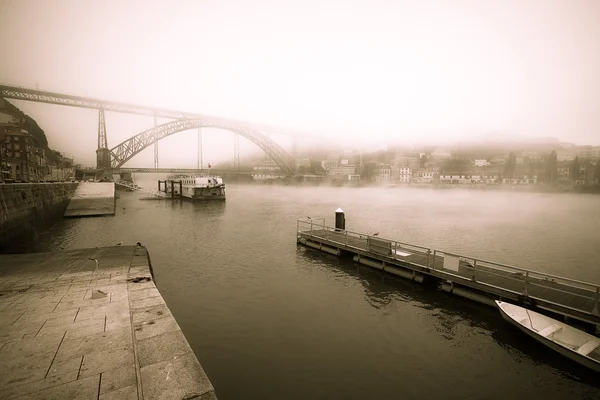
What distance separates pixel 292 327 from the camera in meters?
10.8

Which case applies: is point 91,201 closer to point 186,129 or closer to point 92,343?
point 92,343

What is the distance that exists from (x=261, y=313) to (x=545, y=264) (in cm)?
1921

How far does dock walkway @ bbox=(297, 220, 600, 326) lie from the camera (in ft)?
32.0

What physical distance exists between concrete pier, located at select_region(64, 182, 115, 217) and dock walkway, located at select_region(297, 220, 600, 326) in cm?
3604

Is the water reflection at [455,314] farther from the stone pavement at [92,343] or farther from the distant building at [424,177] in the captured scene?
the distant building at [424,177]

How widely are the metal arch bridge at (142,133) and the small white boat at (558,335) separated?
94.6m

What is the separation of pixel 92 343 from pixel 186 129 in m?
117

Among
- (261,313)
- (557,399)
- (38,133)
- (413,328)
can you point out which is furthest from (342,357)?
(38,133)

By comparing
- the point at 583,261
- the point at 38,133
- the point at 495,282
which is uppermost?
the point at 38,133

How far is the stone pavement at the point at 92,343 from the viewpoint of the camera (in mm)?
5059

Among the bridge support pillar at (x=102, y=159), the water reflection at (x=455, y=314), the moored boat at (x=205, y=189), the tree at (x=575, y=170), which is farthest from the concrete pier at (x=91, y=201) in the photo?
the tree at (x=575, y=170)

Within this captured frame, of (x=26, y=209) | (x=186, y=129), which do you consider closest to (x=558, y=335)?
(x=26, y=209)

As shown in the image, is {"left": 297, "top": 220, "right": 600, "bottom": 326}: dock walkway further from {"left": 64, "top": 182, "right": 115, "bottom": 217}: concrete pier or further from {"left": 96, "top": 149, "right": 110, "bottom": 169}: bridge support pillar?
{"left": 96, "top": 149, "right": 110, "bottom": 169}: bridge support pillar

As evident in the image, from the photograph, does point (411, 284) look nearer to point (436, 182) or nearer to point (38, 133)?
point (38, 133)
